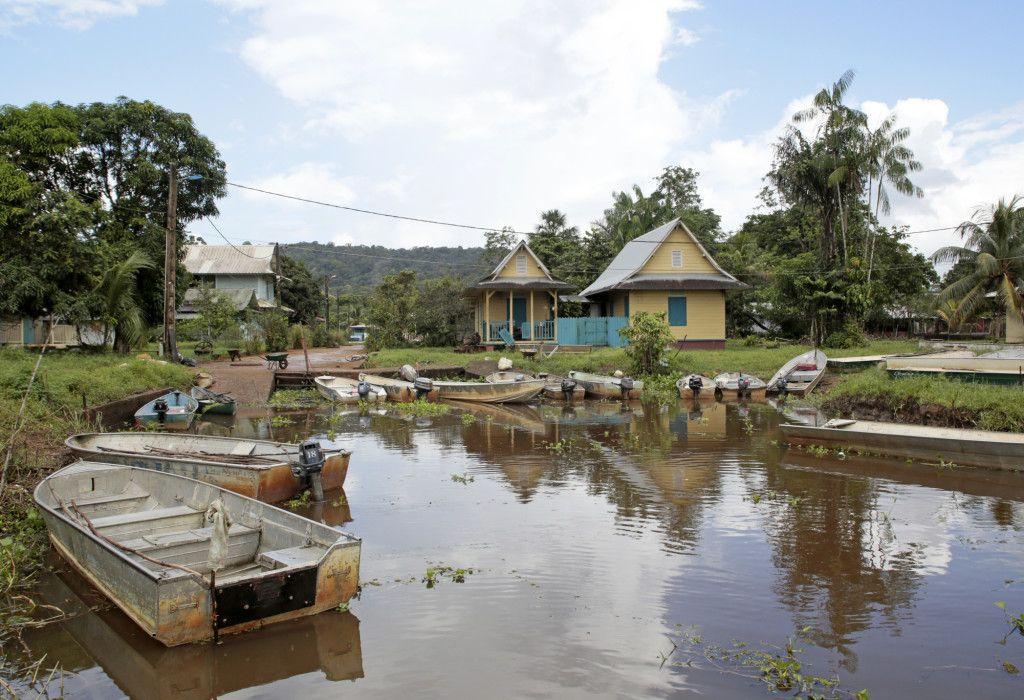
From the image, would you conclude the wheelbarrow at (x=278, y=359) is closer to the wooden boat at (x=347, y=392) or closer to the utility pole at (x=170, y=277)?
the utility pole at (x=170, y=277)

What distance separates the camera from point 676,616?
21.6 feet

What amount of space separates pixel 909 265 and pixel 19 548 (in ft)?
131

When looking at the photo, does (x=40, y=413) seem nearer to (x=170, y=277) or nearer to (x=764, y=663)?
(x=764, y=663)

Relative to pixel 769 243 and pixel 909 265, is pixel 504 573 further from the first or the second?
pixel 769 243

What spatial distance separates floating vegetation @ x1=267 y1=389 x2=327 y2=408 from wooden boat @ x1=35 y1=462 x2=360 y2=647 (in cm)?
1373

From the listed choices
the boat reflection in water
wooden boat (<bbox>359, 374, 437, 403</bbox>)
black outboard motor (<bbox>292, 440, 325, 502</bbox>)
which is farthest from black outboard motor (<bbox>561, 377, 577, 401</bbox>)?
the boat reflection in water

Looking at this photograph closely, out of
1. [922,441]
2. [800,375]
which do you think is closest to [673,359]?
[800,375]

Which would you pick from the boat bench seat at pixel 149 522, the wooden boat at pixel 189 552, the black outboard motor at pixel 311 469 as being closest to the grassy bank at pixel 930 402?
the black outboard motor at pixel 311 469

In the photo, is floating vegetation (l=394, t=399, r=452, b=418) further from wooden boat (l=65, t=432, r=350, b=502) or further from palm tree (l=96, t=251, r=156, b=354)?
palm tree (l=96, t=251, r=156, b=354)

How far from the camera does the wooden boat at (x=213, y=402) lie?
20969 mm

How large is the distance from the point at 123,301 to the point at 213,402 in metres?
7.71

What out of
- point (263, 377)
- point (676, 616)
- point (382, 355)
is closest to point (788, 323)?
point (382, 355)

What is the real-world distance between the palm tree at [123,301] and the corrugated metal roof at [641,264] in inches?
762

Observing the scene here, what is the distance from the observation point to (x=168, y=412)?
57.6ft
